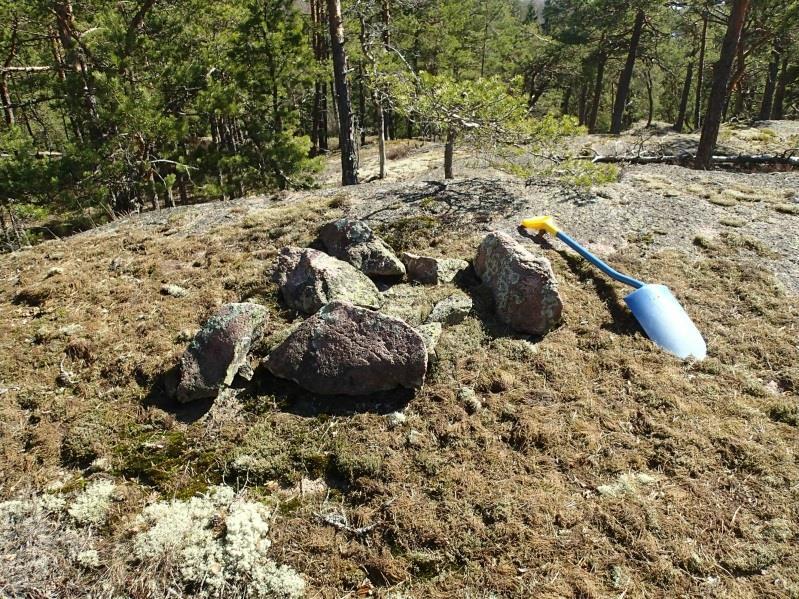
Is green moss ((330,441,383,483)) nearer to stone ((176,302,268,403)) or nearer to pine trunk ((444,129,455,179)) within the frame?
stone ((176,302,268,403))

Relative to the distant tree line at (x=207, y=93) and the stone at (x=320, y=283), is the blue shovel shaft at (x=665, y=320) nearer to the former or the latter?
the stone at (x=320, y=283)

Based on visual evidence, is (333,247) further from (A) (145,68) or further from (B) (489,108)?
(A) (145,68)

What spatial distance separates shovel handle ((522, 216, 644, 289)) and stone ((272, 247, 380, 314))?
296 centimetres

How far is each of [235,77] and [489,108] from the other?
30.3 ft

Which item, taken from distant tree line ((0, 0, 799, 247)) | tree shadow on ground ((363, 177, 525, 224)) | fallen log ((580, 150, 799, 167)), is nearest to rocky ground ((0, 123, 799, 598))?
tree shadow on ground ((363, 177, 525, 224))

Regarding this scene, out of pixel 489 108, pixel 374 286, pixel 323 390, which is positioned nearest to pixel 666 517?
pixel 323 390

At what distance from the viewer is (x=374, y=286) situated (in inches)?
239

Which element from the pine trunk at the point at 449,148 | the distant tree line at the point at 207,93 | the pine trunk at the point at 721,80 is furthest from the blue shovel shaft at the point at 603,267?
the pine trunk at the point at 721,80

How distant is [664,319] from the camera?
564 cm

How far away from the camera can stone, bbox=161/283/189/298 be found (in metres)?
6.20

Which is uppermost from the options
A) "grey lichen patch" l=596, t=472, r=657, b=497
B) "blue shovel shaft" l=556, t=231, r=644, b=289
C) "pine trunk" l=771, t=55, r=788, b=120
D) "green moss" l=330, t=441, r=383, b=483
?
"pine trunk" l=771, t=55, r=788, b=120

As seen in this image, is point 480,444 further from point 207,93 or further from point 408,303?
point 207,93

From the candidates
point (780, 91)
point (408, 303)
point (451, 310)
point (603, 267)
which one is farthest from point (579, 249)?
point (780, 91)

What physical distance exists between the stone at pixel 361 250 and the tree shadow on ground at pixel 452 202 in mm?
1481
